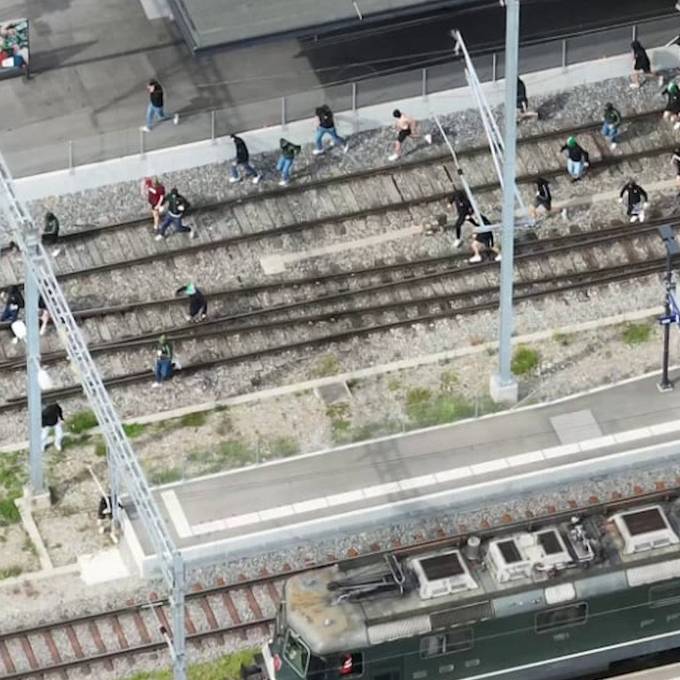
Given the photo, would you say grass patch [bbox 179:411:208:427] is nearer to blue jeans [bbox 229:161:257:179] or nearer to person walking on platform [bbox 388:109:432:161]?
blue jeans [bbox 229:161:257:179]

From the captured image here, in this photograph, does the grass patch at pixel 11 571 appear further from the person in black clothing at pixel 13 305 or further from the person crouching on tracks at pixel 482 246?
the person crouching on tracks at pixel 482 246

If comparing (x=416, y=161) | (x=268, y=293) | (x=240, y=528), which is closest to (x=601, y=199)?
(x=416, y=161)

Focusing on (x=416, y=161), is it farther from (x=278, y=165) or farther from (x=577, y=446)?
(x=577, y=446)

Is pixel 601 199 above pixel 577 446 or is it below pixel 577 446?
above

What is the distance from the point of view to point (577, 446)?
6241 centimetres

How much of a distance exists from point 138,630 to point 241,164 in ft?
48.8

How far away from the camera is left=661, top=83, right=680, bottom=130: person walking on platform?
70188 mm

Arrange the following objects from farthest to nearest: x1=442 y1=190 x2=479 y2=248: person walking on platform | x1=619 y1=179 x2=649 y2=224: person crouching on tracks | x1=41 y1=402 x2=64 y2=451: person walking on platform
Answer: x1=619 y1=179 x2=649 y2=224: person crouching on tracks
x1=442 y1=190 x2=479 y2=248: person walking on platform
x1=41 y1=402 x2=64 y2=451: person walking on platform

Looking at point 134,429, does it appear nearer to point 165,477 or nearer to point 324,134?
point 165,477

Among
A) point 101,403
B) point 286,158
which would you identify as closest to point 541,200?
point 286,158

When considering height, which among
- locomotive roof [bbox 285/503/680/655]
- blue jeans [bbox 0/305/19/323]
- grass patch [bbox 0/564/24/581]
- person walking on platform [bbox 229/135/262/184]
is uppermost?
person walking on platform [bbox 229/135/262/184]

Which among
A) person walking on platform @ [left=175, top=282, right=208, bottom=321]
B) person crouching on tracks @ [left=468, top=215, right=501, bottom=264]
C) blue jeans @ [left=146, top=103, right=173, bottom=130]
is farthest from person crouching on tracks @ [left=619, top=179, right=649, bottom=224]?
blue jeans @ [left=146, top=103, right=173, bottom=130]

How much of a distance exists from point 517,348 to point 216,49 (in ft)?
36.3

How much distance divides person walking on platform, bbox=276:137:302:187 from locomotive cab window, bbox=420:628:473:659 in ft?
57.9
